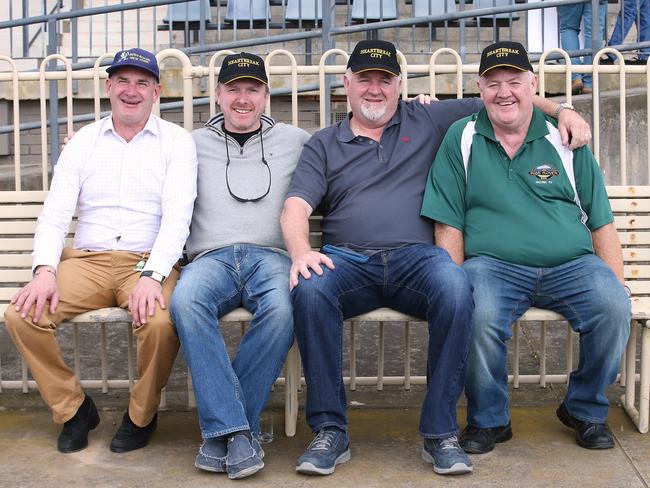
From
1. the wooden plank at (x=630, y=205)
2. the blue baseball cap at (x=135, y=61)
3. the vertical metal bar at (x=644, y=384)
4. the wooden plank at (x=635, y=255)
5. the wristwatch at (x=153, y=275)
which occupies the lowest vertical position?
the vertical metal bar at (x=644, y=384)

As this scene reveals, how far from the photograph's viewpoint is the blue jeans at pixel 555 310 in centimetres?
392

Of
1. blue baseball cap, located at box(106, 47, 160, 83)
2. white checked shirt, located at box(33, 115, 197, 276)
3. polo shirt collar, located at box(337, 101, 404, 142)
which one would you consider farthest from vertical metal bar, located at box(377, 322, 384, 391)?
blue baseball cap, located at box(106, 47, 160, 83)

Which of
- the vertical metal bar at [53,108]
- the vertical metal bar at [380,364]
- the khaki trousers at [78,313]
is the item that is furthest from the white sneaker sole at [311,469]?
the vertical metal bar at [53,108]

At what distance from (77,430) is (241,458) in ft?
2.72

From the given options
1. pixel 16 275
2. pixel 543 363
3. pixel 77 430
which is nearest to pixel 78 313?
pixel 77 430

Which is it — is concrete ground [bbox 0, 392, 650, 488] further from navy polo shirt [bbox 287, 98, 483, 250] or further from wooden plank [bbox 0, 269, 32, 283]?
navy polo shirt [bbox 287, 98, 483, 250]

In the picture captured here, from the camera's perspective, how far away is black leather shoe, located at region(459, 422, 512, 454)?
3.98m

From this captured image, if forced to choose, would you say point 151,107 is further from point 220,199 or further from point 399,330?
point 399,330

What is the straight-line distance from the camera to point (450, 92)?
28.6ft

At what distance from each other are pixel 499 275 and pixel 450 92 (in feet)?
16.0

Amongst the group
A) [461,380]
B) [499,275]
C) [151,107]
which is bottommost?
[461,380]

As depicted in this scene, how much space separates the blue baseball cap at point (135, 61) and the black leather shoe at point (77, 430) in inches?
57.2

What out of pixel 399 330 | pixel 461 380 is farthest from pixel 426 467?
pixel 399 330

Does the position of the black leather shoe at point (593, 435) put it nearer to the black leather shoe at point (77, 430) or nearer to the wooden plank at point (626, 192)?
the wooden plank at point (626, 192)
